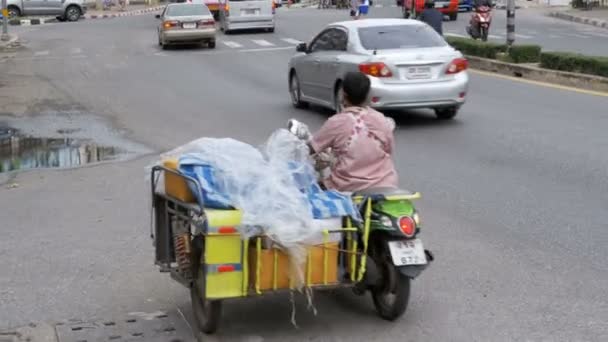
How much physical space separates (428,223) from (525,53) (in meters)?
14.2

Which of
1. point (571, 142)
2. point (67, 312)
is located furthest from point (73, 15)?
point (67, 312)

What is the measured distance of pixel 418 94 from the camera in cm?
1498

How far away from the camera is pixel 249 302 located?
6.87 m

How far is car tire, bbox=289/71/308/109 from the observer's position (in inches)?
700

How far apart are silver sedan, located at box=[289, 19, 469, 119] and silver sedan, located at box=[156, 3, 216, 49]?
54.9 ft

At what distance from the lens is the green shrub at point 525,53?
73.7 feet

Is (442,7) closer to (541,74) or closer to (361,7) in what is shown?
(361,7)

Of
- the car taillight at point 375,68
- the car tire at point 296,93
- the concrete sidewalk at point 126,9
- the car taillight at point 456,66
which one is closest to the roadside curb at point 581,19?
the car tire at point 296,93

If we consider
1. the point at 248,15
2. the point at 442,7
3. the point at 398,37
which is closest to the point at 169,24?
the point at 248,15

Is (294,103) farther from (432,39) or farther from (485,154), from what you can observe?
(485,154)

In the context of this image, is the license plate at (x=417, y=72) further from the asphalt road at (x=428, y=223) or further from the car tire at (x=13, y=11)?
the car tire at (x=13, y=11)

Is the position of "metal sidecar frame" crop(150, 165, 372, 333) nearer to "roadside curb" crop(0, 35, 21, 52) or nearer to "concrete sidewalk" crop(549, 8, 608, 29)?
"roadside curb" crop(0, 35, 21, 52)

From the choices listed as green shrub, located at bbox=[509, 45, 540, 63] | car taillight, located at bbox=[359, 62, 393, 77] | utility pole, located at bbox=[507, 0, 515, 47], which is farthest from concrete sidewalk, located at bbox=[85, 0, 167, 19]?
car taillight, located at bbox=[359, 62, 393, 77]

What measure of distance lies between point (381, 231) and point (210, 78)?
59.0ft
